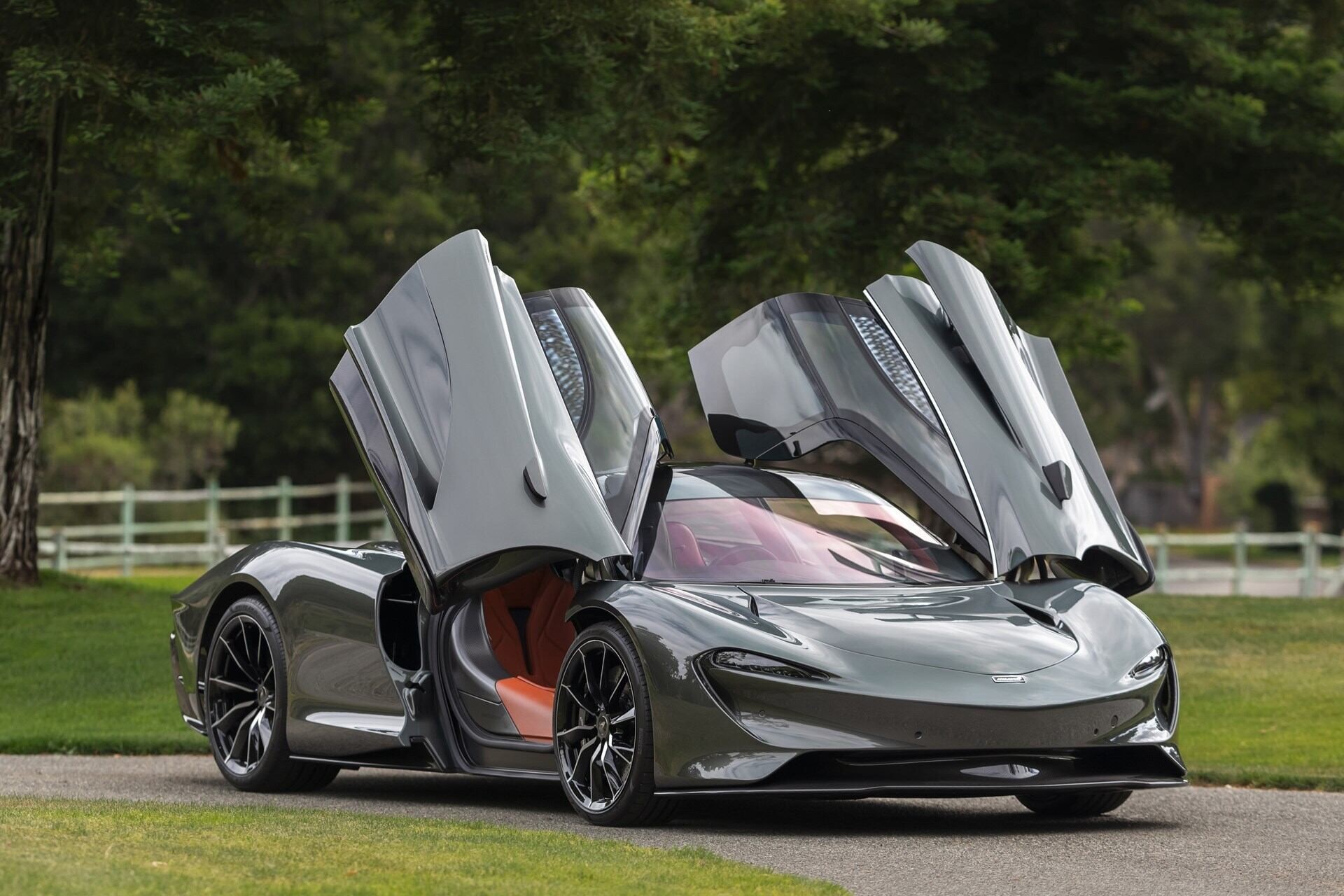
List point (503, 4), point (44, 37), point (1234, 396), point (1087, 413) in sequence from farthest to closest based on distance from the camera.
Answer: point (1234, 396), point (1087, 413), point (503, 4), point (44, 37)

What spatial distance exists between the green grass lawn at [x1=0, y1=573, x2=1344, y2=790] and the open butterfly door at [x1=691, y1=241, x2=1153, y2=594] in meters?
2.23

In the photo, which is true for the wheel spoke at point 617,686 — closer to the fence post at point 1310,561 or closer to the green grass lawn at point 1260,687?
the green grass lawn at point 1260,687

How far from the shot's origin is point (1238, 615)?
66.2 feet

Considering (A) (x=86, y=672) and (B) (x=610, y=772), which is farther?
(A) (x=86, y=672)

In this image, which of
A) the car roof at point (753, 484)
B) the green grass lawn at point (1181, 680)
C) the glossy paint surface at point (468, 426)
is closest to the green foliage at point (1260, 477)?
the green grass lawn at point (1181, 680)

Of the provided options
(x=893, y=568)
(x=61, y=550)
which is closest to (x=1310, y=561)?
(x=61, y=550)

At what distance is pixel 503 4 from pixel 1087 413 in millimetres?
48396

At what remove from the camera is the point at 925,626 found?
751cm

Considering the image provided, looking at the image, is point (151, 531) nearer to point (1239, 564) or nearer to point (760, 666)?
point (1239, 564)

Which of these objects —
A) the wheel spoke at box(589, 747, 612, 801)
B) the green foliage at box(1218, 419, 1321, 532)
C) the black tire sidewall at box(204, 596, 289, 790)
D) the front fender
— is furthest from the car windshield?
the green foliage at box(1218, 419, 1321, 532)

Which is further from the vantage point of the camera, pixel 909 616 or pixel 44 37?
pixel 44 37

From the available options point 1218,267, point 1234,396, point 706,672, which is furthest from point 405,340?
point 1234,396

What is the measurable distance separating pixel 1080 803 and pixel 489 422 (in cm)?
278

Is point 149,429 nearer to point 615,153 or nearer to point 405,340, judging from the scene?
point 615,153
